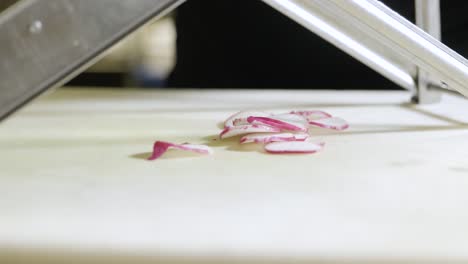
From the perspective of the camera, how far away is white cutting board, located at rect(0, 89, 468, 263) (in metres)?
0.39

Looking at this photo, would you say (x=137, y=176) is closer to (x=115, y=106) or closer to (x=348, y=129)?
(x=348, y=129)

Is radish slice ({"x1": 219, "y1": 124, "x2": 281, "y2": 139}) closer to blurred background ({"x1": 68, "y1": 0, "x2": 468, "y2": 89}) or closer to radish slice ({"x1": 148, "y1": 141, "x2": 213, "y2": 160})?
radish slice ({"x1": 148, "y1": 141, "x2": 213, "y2": 160})

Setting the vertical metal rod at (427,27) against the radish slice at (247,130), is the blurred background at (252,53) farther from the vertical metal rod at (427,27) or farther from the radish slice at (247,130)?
the radish slice at (247,130)

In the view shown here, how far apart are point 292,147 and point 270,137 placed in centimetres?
4

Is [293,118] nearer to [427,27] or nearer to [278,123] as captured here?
[278,123]

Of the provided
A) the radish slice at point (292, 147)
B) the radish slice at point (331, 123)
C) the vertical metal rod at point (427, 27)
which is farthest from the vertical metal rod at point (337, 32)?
the radish slice at point (292, 147)

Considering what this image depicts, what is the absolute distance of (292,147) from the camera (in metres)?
0.64

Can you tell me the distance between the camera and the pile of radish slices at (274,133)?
63 centimetres

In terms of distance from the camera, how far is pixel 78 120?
90cm

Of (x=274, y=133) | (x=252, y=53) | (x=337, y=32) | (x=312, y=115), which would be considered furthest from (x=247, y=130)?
(x=252, y=53)

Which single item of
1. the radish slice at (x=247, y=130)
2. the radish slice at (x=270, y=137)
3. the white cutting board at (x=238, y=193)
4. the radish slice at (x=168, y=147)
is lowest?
the white cutting board at (x=238, y=193)

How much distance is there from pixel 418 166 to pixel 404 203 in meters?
0.12

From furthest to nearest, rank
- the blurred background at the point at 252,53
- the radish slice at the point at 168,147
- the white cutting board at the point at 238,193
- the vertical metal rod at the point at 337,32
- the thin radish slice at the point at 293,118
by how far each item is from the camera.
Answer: the blurred background at the point at 252,53
the vertical metal rod at the point at 337,32
the thin radish slice at the point at 293,118
the radish slice at the point at 168,147
the white cutting board at the point at 238,193

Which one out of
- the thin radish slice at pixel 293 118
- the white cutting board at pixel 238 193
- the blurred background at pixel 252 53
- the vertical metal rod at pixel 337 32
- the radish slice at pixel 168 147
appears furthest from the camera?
the blurred background at pixel 252 53
